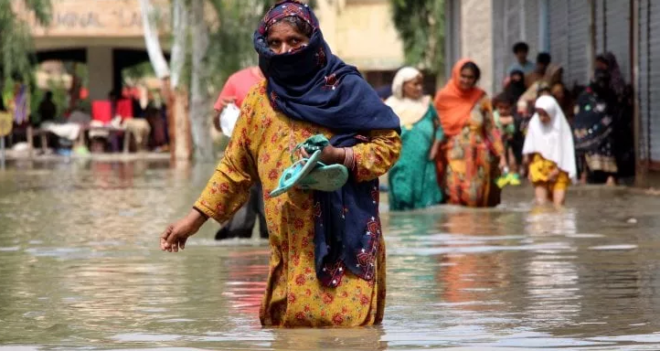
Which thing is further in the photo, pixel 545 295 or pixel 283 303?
pixel 545 295

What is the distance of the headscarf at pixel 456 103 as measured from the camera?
708 inches

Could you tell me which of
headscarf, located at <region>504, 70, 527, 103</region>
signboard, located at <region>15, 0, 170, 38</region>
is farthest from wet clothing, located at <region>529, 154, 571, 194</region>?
signboard, located at <region>15, 0, 170, 38</region>

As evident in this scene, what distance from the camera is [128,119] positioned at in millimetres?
46469

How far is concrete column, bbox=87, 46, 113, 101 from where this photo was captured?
49.9 metres

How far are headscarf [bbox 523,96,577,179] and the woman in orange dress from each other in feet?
1.15

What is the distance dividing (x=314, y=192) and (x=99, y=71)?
43.9 meters

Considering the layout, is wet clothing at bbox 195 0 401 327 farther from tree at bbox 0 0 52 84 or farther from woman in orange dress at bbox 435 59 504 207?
tree at bbox 0 0 52 84

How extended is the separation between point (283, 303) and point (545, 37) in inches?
820

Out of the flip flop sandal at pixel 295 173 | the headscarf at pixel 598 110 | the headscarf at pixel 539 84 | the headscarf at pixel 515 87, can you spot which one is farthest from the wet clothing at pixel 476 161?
the flip flop sandal at pixel 295 173

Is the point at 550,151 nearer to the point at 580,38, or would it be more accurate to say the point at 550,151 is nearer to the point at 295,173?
the point at 580,38

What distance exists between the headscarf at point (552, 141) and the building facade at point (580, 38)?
288cm

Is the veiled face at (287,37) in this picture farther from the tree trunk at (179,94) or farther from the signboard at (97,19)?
the signboard at (97,19)

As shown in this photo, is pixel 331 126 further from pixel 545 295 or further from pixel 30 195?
pixel 30 195

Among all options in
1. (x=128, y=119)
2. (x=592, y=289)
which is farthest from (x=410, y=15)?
(x=592, y=289)
